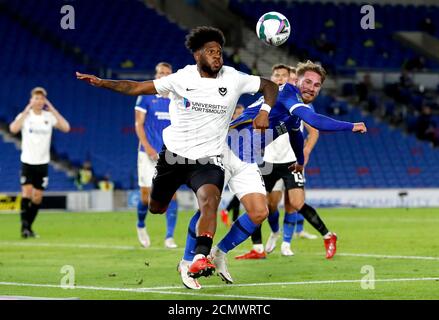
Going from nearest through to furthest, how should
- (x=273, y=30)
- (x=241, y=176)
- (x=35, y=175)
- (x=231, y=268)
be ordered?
(x=241, y=176), (x=273, y=30), (x=231, y=268), (x=35, y=175)

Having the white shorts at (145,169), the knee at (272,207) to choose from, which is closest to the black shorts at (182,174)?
the knee at (272,207)

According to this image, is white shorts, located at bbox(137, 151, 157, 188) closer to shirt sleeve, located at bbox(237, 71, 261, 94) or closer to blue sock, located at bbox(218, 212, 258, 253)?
blue sock, located at bbox(218, 212, 258, 253)

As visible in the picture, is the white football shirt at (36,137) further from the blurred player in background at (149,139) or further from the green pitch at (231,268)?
the blurred player in background at (149,139)

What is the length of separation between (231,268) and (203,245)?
2.89 m

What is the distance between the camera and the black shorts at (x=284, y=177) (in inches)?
571

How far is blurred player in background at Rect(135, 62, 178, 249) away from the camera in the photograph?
15.8 metres

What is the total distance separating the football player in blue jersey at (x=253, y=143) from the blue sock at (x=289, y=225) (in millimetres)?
2948

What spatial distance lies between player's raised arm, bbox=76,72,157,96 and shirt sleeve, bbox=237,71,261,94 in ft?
2.89

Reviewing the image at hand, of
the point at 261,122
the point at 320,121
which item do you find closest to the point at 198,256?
the point at 261,122

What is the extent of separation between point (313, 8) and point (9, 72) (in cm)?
1471

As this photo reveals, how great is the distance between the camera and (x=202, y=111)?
33.0ft

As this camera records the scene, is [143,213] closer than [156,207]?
No

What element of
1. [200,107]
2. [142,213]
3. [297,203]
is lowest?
[142,213]

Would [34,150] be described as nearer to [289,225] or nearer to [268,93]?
[289,225]
